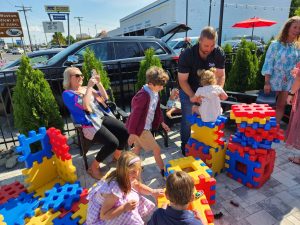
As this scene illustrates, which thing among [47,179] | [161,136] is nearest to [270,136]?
[161,136]

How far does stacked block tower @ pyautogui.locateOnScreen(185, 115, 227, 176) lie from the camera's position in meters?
3.07

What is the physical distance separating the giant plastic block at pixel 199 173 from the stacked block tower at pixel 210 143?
15.7 inches

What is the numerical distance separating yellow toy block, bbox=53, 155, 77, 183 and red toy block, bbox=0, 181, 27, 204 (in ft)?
1.54

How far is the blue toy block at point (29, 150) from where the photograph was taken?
2.77m

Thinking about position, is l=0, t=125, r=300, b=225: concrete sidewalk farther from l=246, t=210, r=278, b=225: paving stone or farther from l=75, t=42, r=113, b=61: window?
l=75, t=42, r=113, b=61: window

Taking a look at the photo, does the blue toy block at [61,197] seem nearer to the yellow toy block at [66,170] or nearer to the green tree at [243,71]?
the yellow toy block at [66,170]

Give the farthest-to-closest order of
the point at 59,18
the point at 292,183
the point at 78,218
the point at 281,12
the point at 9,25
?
the point at 281,12
the point at 59,18
the point at 9,25
the point at 292,183
the point at 78,218

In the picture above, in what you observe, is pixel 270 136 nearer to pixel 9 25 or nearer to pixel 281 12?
pixel 9 25

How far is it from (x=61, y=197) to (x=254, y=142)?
2369 millimetres

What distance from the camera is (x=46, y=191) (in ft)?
9.19

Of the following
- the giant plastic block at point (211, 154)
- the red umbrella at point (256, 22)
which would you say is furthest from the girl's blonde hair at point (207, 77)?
the red umbrella at point (256, 22)

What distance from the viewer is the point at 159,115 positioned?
3.13 metres

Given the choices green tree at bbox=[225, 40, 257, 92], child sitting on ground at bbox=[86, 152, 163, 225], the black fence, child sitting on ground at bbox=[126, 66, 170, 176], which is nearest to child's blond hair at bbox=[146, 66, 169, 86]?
child sitting on ground at bbox=[126, 66, 170, 176]

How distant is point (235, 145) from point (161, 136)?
186 centimetres
